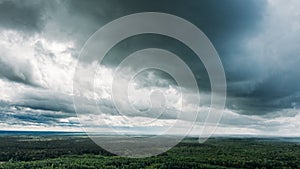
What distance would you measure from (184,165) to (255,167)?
3460cm

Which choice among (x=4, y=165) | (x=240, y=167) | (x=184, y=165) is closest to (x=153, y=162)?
(x=184, y=165)

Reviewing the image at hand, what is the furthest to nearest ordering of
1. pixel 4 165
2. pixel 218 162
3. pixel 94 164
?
pixel 218 162 < pixel 94 164 < pixel 4 165

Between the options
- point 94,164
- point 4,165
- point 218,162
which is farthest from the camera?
point 218,162

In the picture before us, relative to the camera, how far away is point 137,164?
133500mm

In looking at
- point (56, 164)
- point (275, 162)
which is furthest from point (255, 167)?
point (56, 164)

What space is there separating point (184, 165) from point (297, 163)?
60.1 m

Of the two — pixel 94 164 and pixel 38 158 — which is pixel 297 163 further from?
pixel 38 158

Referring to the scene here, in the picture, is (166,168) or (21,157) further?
(21,157)

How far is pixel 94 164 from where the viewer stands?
129 meters

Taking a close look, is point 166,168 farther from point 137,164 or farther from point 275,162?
point 275,162

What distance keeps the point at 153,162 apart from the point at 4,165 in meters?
72.1

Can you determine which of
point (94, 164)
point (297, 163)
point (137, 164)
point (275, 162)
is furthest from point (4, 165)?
point (297, 163)

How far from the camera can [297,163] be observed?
135 metres

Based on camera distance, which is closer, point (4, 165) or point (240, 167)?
point (4, 165)
